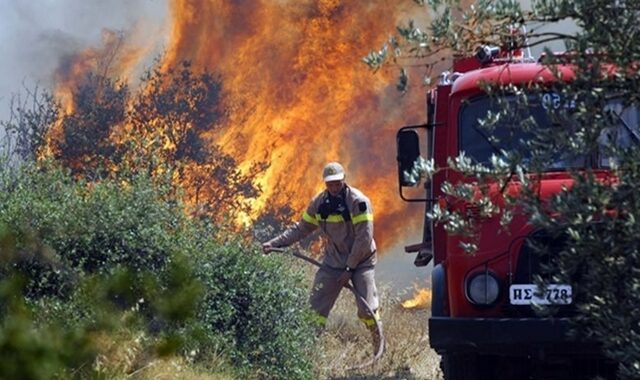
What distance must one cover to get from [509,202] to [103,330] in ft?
11.2

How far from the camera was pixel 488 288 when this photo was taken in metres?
8.18

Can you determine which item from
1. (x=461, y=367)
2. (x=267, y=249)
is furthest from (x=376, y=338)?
(x=461, y=367)

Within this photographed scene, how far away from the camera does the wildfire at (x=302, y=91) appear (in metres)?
18.7

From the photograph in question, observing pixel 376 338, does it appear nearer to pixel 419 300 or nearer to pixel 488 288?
pixel 488 288

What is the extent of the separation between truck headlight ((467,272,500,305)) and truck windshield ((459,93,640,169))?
2.46 ft

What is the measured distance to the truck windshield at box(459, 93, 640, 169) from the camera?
4.45m

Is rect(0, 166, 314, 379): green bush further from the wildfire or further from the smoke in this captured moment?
the smoke

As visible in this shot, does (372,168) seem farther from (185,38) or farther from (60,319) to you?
(60,319)

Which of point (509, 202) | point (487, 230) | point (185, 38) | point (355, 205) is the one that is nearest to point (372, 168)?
point (185, 38)

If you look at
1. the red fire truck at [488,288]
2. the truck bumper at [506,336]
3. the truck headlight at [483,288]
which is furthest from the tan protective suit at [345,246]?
the truck bumper at [506,336]

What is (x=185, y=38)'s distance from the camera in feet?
66.5

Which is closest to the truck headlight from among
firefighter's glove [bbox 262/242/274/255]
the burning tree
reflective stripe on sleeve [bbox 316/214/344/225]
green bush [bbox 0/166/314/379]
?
green bush [bbox 0/166/314/379]

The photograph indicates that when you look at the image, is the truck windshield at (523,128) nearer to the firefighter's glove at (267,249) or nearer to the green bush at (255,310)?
the green bush at (255,310)

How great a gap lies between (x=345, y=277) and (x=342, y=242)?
1.07 ft
